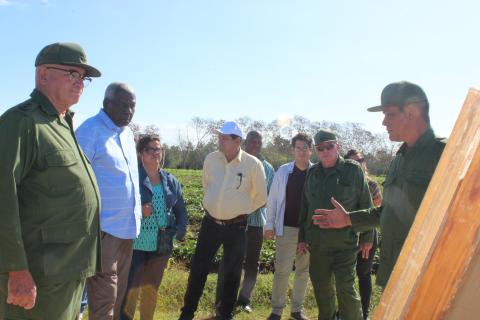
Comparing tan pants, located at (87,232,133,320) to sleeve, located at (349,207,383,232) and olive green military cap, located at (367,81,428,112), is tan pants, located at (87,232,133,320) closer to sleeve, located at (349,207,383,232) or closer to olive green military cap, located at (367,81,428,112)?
sleeve, located at (349,207,383,232)

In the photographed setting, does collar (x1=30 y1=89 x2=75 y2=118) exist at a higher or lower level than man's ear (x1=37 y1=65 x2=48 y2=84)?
lower

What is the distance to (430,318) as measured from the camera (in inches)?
29.6

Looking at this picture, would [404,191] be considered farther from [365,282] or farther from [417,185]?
[365,282]

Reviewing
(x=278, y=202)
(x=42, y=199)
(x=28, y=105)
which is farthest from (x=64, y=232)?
(x=278, y=202)

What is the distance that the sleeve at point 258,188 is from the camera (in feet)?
16.5

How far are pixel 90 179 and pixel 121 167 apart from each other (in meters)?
0.81

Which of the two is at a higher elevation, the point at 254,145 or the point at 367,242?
the point at 254,145

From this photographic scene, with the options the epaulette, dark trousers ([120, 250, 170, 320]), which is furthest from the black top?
the epaulette

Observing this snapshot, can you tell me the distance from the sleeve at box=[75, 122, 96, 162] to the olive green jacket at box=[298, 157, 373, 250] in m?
2.28

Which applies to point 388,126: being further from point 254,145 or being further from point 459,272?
point 254,145

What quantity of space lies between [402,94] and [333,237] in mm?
1866

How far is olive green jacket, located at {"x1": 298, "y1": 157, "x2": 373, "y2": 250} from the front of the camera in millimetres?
4320

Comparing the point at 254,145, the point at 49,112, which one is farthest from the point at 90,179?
the point at 254,145

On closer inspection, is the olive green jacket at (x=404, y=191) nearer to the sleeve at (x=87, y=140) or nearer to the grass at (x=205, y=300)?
the sleeve at (x=87, y=140)
